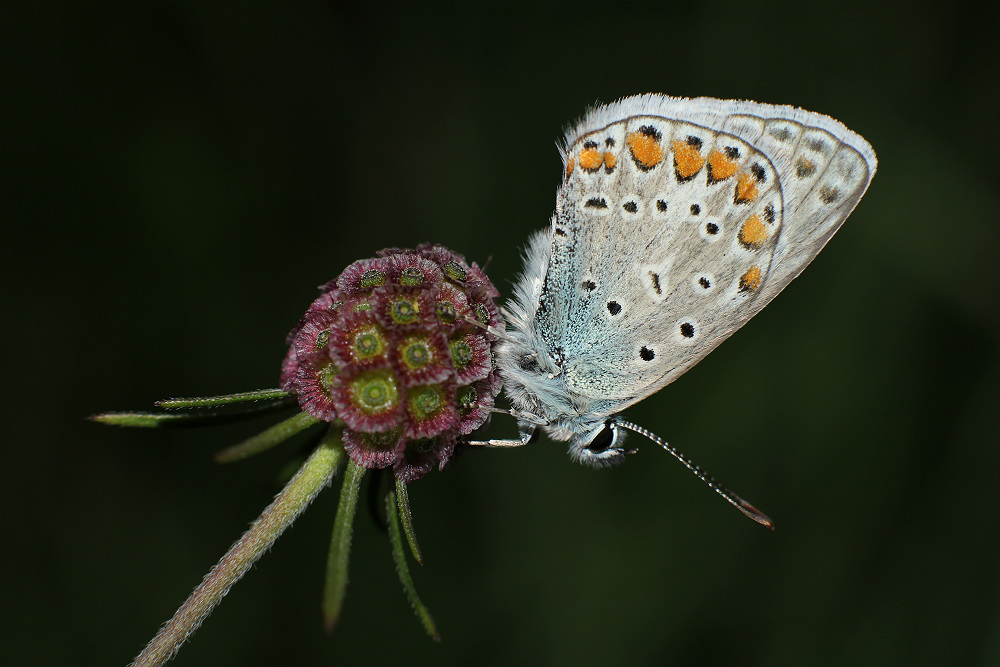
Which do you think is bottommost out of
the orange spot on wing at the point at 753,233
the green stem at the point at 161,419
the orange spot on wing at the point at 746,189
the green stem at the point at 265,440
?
the green stem at the point at 161,419

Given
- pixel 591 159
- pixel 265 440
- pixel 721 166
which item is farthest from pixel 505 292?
pixel 265 440

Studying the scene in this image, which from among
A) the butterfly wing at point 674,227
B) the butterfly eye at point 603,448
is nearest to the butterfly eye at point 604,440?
the butterfly eye at point 603,448

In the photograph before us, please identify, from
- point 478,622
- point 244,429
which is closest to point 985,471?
point 478,622

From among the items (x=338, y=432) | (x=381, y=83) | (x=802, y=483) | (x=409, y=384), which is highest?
(x=381, y=83)

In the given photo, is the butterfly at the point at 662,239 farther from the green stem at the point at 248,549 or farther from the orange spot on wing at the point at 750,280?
the green stem at the point at 248,549

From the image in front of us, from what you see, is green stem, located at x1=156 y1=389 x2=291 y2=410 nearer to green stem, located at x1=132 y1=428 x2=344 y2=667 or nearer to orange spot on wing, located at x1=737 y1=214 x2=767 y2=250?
green stem, located at x1=132 y1=428 x2=344 y2=667

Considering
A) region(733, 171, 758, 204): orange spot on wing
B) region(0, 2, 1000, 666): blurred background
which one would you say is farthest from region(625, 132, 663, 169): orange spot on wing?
region(0, 2, 1000, 666): blurred background

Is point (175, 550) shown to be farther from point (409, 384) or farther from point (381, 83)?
point (381, 83)
